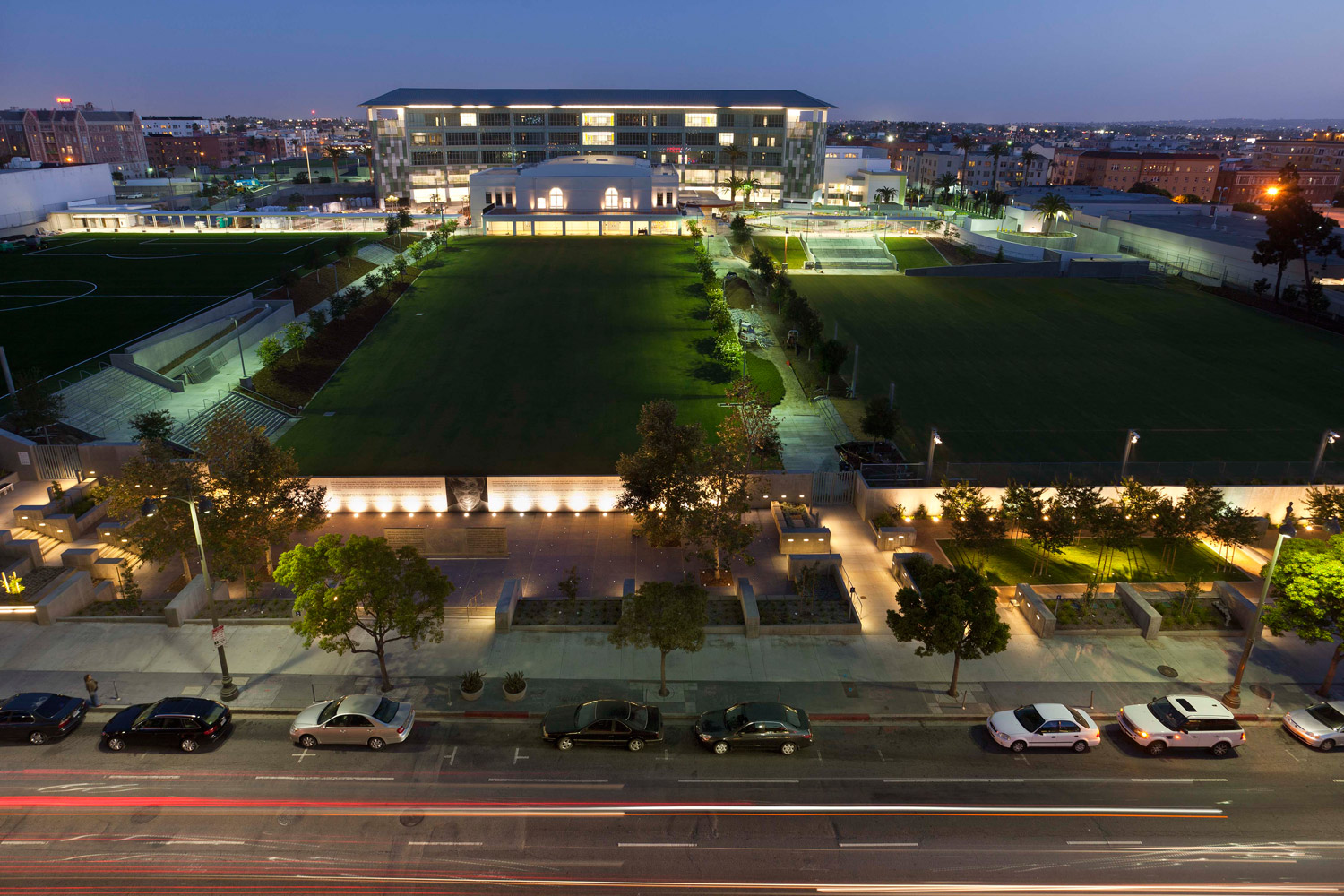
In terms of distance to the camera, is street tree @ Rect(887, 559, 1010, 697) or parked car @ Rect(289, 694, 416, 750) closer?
parked car @ Rect(289, 694, 416, 750)

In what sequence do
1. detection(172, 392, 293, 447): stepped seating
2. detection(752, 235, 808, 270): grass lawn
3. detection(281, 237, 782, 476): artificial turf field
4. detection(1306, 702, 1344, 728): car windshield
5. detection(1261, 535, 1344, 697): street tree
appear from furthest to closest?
detection(752, 235, 808, 270): grass lawn, detection(172, 392, 293, 447): stepped seating, detection(281, 237, 782, 476): artificial turf field, detection(1261, 535, 1344, 697): street tree, detection(1306, 702, 1344, 728): car windshield

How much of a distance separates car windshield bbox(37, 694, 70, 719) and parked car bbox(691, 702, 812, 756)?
18190mm

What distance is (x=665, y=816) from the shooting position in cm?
2006

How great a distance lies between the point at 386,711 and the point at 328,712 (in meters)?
1.61

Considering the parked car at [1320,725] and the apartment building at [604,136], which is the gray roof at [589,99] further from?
the parked car at [1320,725]

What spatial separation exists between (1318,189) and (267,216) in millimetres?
237609

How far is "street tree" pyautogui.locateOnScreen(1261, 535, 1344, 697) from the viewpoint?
24438mm

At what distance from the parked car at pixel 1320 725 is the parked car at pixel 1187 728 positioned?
1637mm

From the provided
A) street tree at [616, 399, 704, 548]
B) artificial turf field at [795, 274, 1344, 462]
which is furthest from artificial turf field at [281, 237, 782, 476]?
artificial turf field at [795, 274, 1344, 462]

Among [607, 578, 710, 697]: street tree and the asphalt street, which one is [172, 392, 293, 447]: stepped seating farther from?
[607, 578, 710, 697]: street tree

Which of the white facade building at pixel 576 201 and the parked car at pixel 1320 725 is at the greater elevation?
the white facade building at pixel 576 201

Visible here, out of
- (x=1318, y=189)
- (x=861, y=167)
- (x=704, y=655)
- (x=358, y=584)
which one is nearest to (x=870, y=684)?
(x=704, y=655)

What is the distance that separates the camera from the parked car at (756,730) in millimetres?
22250

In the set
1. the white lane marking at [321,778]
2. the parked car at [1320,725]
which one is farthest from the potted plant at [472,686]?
the parked car at [1320,725]
